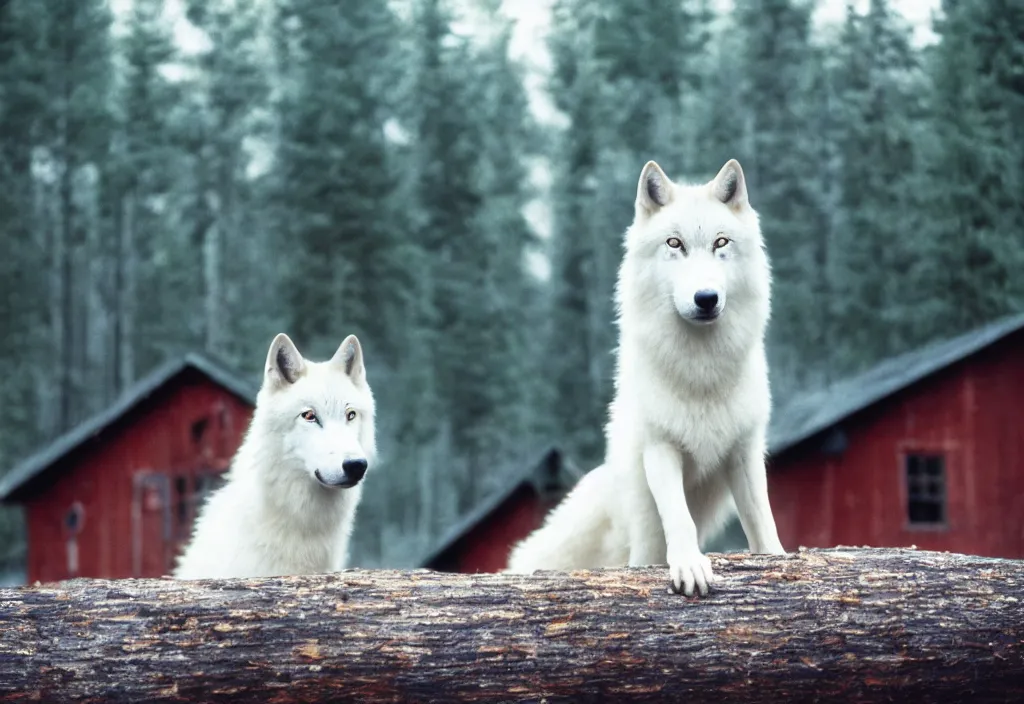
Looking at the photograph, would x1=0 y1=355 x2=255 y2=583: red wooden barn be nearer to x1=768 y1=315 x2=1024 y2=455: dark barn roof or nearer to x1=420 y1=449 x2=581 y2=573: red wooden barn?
x1=420 y1=449 x2=581 y2=573: red wooden barn

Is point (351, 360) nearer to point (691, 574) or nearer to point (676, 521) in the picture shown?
point (676, 521)

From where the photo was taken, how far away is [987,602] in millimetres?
4793

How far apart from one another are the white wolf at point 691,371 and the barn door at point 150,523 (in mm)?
12000

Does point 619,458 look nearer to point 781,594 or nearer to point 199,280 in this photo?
point 781,594

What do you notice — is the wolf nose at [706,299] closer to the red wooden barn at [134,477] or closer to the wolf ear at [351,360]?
the wolf ear at [351,360]

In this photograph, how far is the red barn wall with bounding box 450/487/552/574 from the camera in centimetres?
1335

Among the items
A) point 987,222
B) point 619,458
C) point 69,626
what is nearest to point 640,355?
point 619,458

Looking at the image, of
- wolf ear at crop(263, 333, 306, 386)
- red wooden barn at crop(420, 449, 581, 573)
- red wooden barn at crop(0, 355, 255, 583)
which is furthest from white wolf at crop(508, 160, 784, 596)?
red wooden barn at crop(0, 355, 255, 583)

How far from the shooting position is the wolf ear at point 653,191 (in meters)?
5.06

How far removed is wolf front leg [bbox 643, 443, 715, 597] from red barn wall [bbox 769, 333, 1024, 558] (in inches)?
382

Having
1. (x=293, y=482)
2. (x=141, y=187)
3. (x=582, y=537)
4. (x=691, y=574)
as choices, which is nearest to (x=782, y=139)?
(x=141, y=187)

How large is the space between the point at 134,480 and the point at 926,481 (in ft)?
37.8

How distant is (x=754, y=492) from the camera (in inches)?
202

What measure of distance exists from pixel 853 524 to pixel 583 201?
17.8 m
